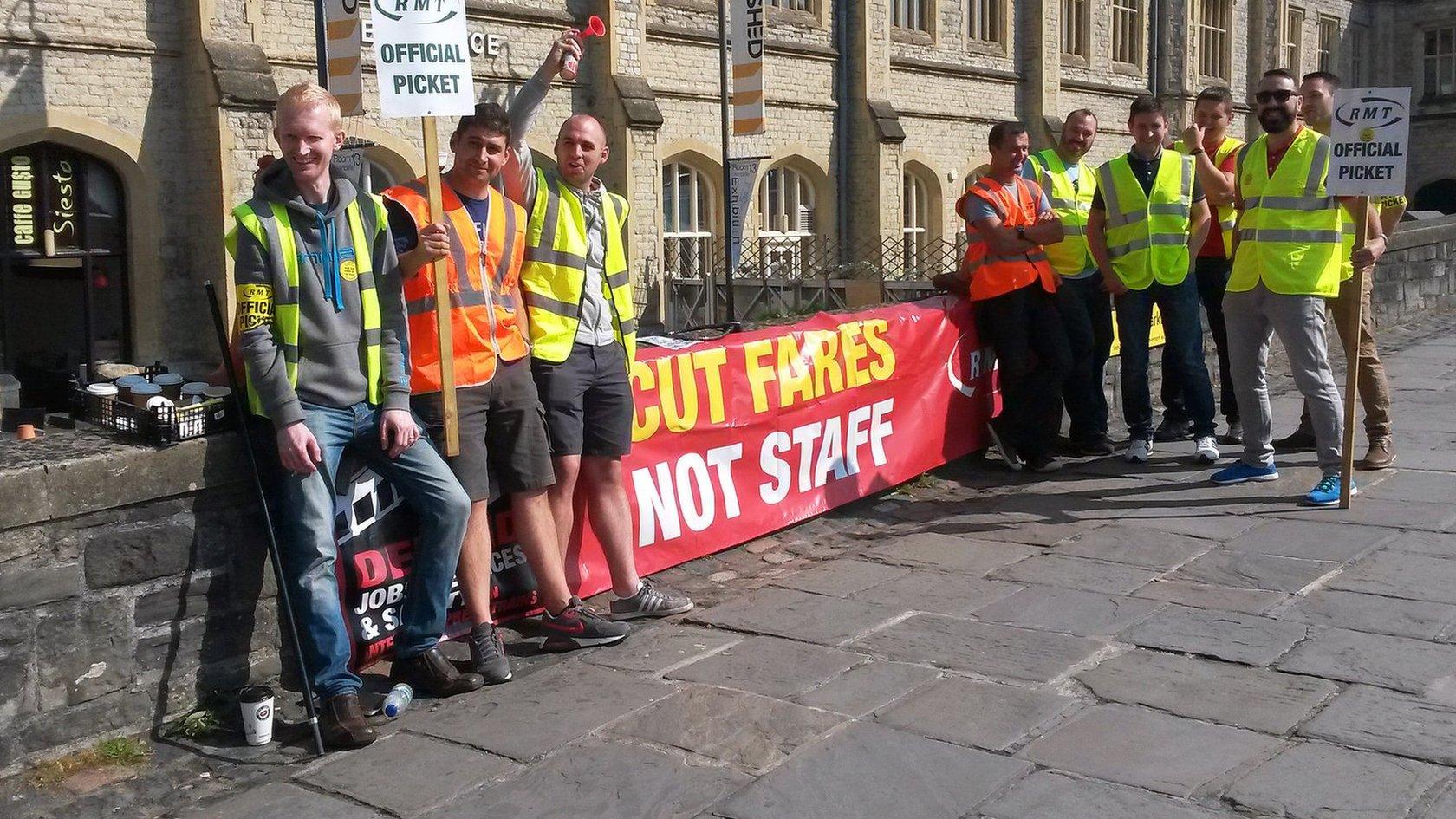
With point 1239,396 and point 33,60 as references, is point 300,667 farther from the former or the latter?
point 33,60

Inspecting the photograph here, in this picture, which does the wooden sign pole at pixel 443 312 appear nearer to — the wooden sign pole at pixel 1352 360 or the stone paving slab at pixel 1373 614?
the stone paving slab at pixel 1373 614

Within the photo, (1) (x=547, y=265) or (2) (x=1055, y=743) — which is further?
(1) (x=547, y=265)

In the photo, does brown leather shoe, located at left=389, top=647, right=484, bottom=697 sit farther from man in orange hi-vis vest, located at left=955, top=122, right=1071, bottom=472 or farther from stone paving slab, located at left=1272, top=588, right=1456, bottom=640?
man in orange hi-vis vest, located at left=955, top=122, right=1071, bottom=472

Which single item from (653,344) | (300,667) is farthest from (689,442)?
(300,667)

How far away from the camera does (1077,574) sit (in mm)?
6184

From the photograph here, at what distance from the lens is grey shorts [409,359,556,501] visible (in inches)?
199

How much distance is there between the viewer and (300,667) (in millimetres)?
4465

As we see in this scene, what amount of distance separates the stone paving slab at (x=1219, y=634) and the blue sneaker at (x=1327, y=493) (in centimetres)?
207

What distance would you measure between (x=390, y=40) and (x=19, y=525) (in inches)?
79.3

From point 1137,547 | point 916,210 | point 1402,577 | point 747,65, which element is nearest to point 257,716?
point 1137,547

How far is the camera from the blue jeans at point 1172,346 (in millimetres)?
8406

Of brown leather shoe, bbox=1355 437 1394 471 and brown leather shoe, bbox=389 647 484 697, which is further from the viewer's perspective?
brown leather shoe, bbox=1355 437 1394 471

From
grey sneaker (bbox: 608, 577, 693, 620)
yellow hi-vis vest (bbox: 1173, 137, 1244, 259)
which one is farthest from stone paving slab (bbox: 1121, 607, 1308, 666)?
yellow hi-vis vest (bbox: 1173, 137, 1244, 259)

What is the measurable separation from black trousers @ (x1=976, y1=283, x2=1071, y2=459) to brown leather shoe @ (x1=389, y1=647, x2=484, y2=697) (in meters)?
4.34
